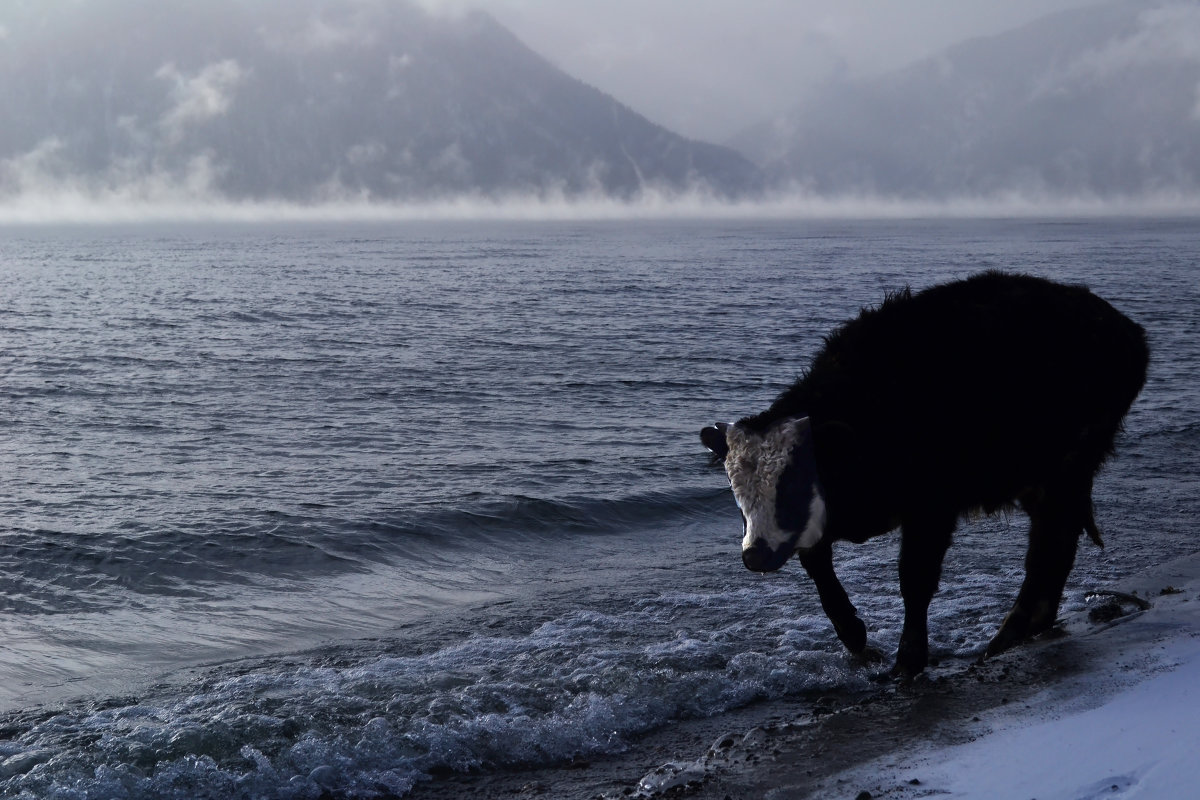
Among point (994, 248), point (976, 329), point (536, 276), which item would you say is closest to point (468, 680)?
point (976, 329)

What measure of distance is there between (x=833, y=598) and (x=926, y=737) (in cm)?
175

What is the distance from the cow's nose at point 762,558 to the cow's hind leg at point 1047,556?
2.41 m

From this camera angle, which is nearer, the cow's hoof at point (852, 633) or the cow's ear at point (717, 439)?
the cow's ear at point (717, 439)

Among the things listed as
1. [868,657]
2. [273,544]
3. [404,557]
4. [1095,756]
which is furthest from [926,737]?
[273,544]

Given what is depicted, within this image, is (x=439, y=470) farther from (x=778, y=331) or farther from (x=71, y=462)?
(x=778, y=331)

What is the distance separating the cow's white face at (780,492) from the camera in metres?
6.32

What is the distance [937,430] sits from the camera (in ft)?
23.3

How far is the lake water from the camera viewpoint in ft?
20.9

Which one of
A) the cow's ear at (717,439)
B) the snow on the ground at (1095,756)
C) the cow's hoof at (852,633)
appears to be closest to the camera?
the snow on the ground at (1095,756)

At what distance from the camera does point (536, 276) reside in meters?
50.0

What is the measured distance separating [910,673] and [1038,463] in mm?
1753

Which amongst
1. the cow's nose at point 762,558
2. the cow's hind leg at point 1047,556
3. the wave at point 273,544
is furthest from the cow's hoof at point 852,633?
the wave at point 273,544

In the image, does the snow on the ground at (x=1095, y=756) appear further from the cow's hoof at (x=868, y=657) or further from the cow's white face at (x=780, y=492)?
the cow's hoof at (x=868, y=657)

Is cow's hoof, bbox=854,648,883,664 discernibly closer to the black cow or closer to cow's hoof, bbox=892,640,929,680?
the black cow
